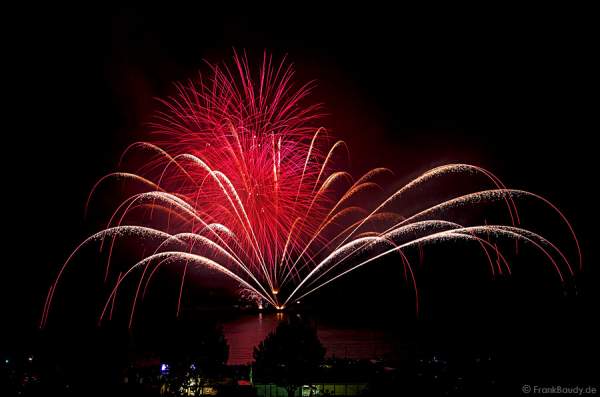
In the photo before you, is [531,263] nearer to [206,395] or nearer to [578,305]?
[578,305]

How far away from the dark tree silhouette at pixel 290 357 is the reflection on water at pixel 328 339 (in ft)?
24.0

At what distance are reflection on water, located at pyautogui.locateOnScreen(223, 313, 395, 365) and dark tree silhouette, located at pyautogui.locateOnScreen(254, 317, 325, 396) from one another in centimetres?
730

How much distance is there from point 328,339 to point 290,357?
46.4ft

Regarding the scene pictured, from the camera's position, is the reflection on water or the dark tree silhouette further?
the reflection on water

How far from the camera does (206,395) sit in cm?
1814

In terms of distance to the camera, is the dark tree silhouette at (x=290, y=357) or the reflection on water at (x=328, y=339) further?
the reflection on water at (x=328, y=339)

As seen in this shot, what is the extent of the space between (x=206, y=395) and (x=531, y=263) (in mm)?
18510

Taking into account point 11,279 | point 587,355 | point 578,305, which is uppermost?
point 11,279

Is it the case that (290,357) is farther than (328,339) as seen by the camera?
No

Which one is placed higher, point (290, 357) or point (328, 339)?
point (328, 339)

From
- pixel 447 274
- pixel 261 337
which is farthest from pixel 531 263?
pixel 261 337

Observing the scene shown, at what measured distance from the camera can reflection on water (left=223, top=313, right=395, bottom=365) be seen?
2766cm

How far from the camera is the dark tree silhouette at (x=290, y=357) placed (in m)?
17.9

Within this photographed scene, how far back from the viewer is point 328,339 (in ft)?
104
